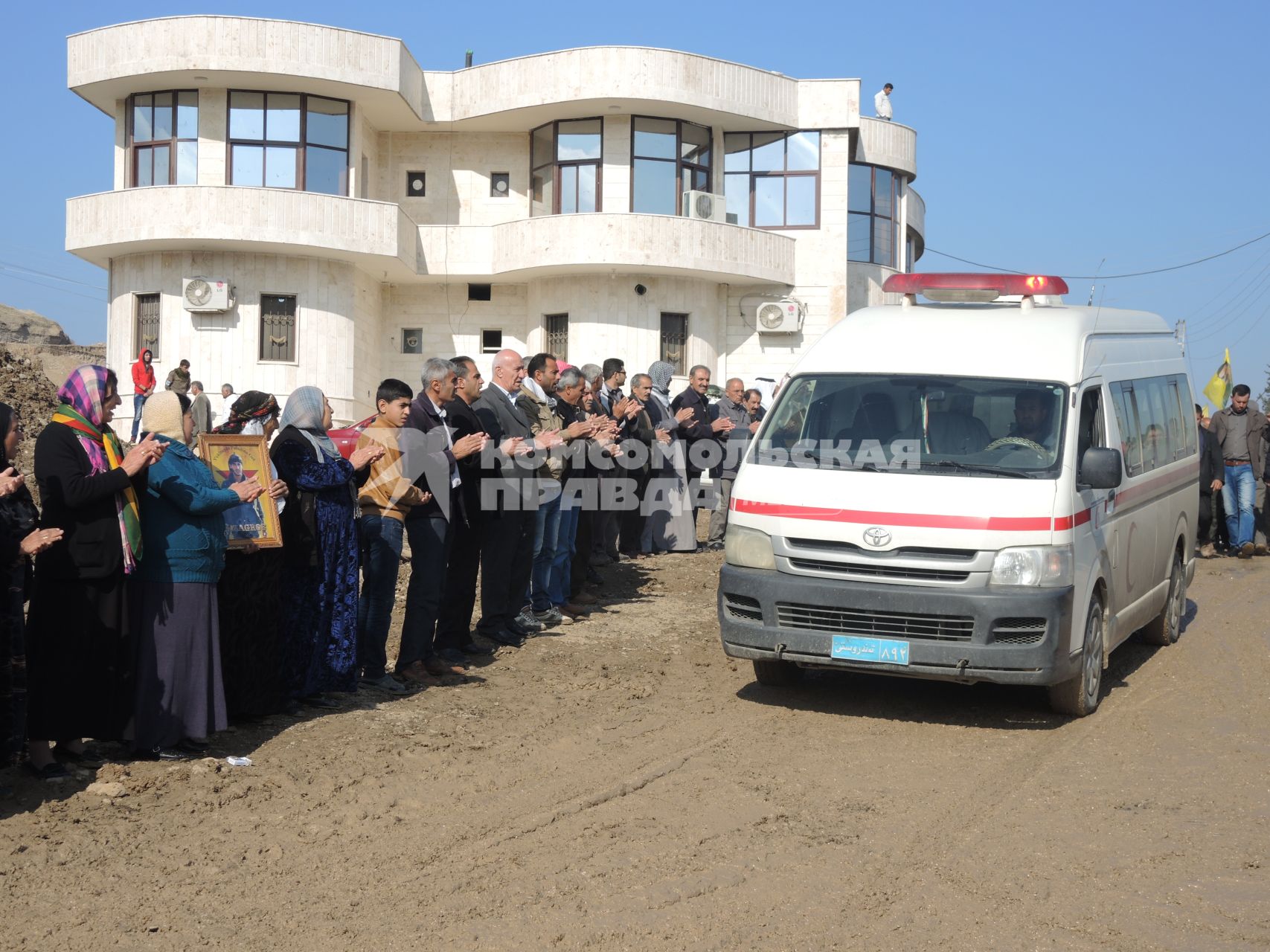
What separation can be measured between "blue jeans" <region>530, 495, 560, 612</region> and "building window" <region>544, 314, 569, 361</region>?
20.0 metres

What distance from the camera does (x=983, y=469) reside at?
865 cm

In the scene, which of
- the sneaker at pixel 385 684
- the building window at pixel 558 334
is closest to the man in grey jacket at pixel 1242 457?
Result: the sneaker at pixel 385 684

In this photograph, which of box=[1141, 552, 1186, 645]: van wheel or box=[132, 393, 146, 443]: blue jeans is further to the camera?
box=[132, 393, 146, 443]: blue jeans

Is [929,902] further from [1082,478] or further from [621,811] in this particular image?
[1082,478]

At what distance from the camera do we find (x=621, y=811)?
667cm

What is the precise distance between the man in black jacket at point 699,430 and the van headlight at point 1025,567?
914 centimetres

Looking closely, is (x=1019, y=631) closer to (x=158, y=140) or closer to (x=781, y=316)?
(x=781, y=316)

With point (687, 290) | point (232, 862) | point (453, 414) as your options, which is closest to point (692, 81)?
point (687, 290)

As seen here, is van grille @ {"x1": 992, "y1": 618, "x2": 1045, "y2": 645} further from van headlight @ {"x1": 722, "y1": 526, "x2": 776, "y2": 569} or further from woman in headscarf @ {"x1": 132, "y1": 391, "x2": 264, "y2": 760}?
woman in headscarf @ {"x1": 132, "y1": 391, "x2": 264, "y2": 760}

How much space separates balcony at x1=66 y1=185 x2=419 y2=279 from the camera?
28.9m

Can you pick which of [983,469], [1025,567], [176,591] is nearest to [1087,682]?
[1025,567]

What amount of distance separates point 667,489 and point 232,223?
15.7 metres

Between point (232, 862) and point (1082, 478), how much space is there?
18.5ft

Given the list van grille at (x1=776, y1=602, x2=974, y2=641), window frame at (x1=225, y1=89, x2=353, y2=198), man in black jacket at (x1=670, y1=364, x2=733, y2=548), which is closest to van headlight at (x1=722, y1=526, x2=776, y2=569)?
van grille at (x1=776, y1=602, x2=974, y2=641)
